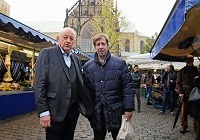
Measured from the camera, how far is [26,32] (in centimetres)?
854

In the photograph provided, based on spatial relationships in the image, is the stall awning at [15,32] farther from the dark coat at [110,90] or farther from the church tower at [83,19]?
the church tower at [83,19]

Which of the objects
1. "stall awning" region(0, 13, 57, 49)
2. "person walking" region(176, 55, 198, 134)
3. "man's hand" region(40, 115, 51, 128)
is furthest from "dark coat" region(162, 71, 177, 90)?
"man's hand" region(40, 115, 51, 128)

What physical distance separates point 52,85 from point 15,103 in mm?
6407

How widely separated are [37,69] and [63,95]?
0.40 m

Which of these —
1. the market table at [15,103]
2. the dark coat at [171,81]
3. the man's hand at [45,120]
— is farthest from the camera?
the dark coat at [171,81]

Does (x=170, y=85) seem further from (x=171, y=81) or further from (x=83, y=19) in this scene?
(x=83, y=19)

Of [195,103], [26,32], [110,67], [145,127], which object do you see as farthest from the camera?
[26,32]

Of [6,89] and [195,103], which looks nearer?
[195,103]

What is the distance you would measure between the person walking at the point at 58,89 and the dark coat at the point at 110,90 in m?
0.37

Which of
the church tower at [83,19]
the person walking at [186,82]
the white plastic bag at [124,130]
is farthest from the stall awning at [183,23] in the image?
the church tower at [83,19]

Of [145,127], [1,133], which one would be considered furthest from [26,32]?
[145,127]

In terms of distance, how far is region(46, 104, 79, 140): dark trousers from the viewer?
318 cm

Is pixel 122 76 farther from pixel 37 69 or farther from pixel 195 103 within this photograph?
pixel 195 103

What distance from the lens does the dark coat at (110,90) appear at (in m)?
3.72
